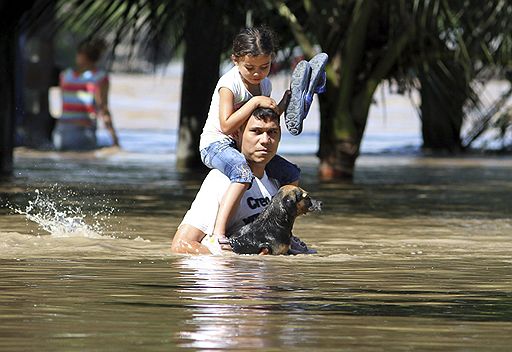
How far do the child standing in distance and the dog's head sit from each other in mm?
211

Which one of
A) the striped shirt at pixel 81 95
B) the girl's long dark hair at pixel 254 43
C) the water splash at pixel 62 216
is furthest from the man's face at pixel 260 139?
the striped shirt at pixel 81 95

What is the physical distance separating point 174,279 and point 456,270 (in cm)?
156

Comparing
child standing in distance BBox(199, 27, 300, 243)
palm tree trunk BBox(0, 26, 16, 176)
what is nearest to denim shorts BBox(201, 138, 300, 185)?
child standing in distance BBox(199, 27, 300, 243)

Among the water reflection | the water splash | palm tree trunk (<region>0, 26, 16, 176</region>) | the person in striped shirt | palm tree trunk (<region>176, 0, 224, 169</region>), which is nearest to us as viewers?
the water reflection

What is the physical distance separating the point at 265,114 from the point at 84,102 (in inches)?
476

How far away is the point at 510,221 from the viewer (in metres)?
11.8

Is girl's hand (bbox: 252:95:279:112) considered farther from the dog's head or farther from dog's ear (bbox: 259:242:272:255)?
dog's ear (bbox: 259:242:272:255)

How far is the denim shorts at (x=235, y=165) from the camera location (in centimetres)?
870

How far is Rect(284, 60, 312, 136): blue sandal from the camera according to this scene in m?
8.68

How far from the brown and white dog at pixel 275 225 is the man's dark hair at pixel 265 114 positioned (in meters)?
0.40

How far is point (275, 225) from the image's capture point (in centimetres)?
866

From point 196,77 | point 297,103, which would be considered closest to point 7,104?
point 196,77

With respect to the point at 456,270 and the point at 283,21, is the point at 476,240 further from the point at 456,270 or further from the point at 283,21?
the point at 283,21

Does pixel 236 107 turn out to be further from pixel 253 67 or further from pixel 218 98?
pixel 253 67
